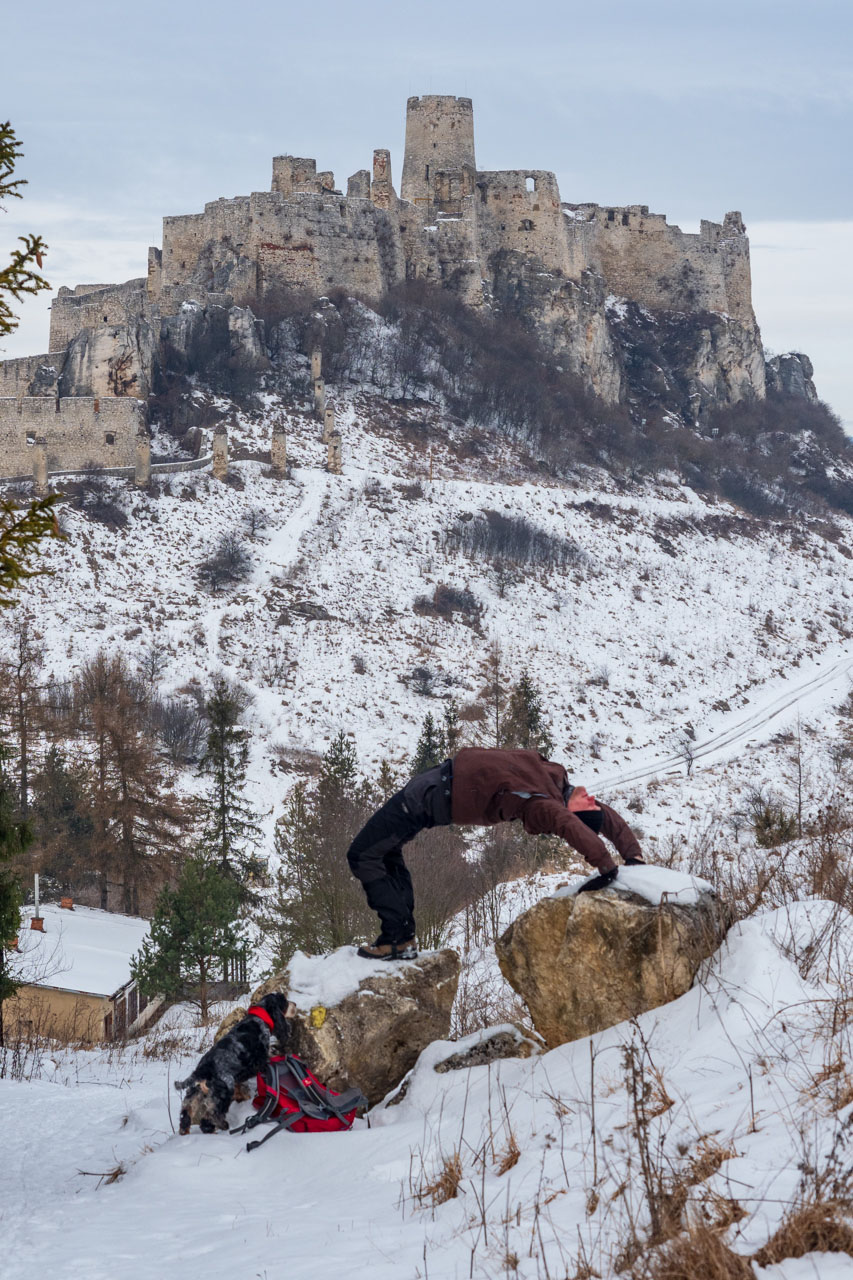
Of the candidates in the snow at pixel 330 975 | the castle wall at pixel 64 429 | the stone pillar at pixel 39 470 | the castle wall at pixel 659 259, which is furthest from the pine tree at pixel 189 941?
the castle wall at pixel 659 259

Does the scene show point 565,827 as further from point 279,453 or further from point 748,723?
point 279,453

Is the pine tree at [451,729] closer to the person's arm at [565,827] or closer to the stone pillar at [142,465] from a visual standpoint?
the stone pillar at [142,465]

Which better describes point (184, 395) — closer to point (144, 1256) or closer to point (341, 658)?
point (341, 658)

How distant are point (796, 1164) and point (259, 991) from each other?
348 centimetres

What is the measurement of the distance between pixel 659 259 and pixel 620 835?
207ft

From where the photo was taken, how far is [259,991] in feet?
20.6

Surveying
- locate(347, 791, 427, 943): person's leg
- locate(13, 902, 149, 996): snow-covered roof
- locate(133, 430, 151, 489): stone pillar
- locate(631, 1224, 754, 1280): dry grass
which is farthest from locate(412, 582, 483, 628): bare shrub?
locate(631, 1224, 754, 1280): dry grass

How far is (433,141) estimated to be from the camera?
54625mm

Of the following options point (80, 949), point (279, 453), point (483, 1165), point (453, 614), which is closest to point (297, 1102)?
point (483, 1165)

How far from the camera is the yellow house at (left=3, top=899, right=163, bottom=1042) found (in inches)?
637

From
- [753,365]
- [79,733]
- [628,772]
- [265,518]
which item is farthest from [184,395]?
[753,365]

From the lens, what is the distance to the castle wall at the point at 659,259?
6306 centimetres

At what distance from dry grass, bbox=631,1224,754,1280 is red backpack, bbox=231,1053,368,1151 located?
90.2 inches

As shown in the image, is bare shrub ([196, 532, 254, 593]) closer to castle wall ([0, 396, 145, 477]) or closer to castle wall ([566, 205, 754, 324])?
castle wall ([0, 396, 145, 477])
